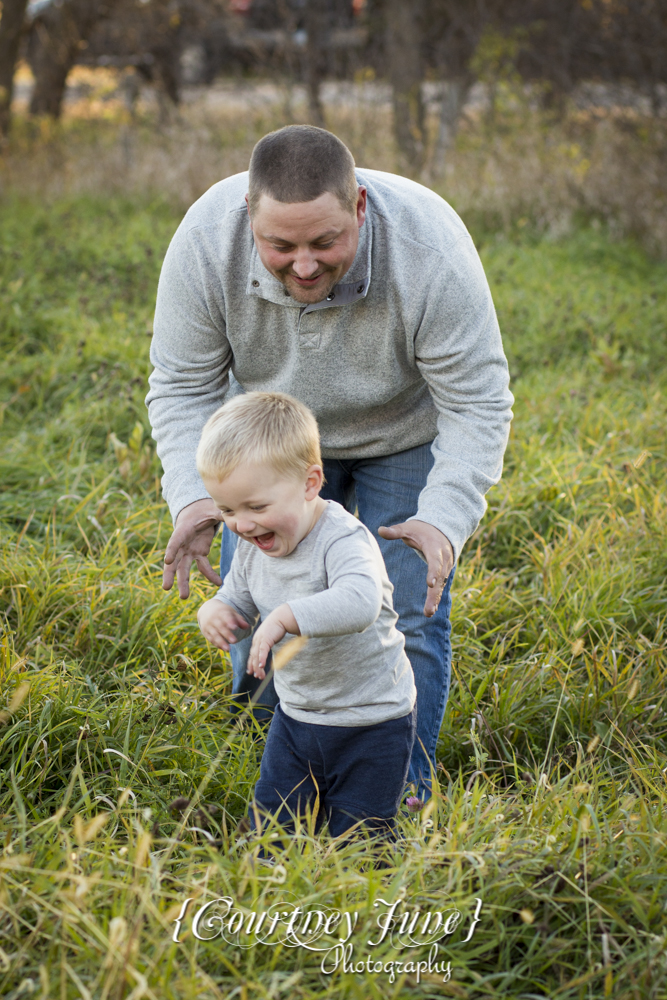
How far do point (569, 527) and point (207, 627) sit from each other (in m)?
1.80

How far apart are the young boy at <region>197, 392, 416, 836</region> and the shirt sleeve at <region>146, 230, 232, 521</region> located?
1.31ft

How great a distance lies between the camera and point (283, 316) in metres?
2.42

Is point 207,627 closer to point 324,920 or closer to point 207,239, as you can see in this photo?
point 324,920

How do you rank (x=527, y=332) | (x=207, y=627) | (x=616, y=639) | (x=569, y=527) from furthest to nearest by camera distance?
(x=527, y=332)
(x=569, y=527)
(x=616, y=639)
(x=207, y=627)

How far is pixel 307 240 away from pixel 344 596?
33.5 inches

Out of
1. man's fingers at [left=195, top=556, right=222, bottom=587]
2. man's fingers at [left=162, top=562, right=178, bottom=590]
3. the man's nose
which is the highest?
the man's nose

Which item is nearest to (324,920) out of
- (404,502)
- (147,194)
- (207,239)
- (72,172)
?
(404,502)

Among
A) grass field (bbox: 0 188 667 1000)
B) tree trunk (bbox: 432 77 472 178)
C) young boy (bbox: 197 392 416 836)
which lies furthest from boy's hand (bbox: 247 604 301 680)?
tree trunk (bbox: 432 77 472 178)

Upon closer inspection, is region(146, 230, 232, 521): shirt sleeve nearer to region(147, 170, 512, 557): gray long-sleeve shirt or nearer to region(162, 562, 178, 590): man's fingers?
region(147, 170, 512, 557): gray long-sleeve shirt

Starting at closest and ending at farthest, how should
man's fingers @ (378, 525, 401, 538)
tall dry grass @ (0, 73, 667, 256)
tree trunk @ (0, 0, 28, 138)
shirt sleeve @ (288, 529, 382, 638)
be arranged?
shirt sleeve @ (288, 529, 382, 638), man's fingers @ (378, 525, 401, 538), tall dry grass @ (0, 73, 667, 256), tree trunk @ (0, 0, 28, 138)

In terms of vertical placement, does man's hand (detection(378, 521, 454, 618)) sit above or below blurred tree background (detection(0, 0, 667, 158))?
below

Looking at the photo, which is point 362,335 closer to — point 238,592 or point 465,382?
point 465,382

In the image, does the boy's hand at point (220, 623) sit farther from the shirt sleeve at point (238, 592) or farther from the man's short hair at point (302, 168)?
the man's short hair at point (302, 168)

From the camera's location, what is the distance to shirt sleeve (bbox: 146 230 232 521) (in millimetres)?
2402
